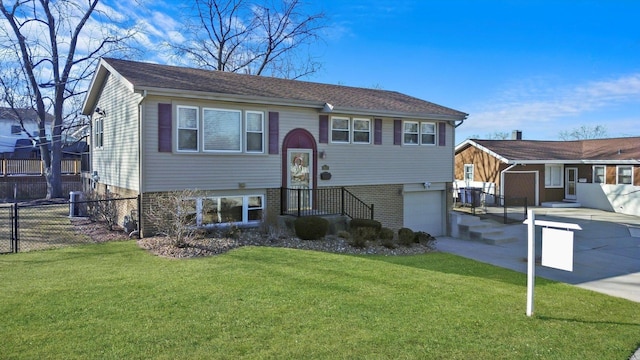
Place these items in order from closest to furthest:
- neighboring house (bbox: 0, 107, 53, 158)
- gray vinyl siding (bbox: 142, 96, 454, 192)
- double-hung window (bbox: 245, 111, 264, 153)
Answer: gray vinyl siding (bbox: 142, 96, 454, 192) → double-hung window (bbox: 245, 111, 264, 153) → neighboring house (bbox: 0, 107, 53, 158)

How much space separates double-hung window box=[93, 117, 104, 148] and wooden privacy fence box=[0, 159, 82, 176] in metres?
11.8

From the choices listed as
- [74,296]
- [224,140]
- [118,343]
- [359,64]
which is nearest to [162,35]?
[359,64]

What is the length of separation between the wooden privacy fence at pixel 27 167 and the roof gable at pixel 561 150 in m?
26.1

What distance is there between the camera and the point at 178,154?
11.5 metres

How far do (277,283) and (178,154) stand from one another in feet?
19.7

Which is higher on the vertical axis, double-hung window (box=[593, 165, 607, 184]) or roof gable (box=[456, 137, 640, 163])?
roof gable (box=[456, 137, 640, 163])

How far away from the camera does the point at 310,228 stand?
37.8 feet

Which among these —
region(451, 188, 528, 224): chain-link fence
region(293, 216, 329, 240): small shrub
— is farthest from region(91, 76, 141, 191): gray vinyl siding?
region(451, 188, 528, 224): chain-link fence

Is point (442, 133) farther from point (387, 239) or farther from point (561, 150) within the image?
point (561, 150)

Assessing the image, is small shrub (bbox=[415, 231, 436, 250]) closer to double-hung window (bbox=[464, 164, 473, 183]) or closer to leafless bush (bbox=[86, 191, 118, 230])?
leafless bush (bbox=[86, 191, 118, 230])

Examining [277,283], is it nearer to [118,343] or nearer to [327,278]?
[327,278]

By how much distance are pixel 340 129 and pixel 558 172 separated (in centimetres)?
1879

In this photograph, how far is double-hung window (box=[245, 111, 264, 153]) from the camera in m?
12.8

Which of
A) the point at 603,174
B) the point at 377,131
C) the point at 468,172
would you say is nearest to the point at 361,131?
the point at 377,131
